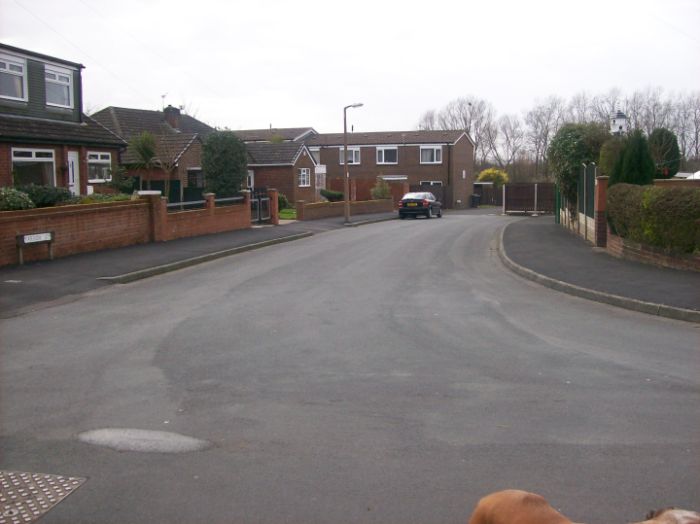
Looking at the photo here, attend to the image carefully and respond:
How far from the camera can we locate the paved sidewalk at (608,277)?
1177cm

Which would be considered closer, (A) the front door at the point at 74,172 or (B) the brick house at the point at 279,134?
(A) the front door at the point at 74,172

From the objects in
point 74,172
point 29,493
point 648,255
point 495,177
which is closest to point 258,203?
point 74,172

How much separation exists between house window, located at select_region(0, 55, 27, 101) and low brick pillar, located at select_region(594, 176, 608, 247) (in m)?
19.5

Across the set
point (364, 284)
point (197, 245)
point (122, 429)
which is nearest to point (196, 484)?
point (122, 429)

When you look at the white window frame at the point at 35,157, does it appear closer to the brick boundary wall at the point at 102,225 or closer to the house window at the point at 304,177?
the brick boundary wall at the point at 102,225

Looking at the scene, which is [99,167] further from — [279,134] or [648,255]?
[279,134]

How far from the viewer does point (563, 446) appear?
550cm

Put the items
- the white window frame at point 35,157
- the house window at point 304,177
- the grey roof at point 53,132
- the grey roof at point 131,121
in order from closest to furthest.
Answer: the grey roof at point 53,132 → the white window frame at point 35,157 → the grey roof at point 131,121 → the house window at point 304,177

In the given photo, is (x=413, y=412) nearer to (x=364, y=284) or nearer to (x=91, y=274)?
(x=364, y=284)

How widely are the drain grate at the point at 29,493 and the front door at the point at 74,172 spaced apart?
24262 millimetres

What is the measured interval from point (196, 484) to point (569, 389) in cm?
382

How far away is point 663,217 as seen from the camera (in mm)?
15453

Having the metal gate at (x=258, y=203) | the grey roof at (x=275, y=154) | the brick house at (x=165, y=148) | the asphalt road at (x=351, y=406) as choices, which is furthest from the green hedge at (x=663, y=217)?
the grey roof at (x=275, y=154)

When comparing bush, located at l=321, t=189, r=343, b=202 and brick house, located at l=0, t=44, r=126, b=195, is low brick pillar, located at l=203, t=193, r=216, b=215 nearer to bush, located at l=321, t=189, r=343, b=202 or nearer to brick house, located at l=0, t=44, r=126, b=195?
brick house, located at l=0, t=44, r=126, b=195
